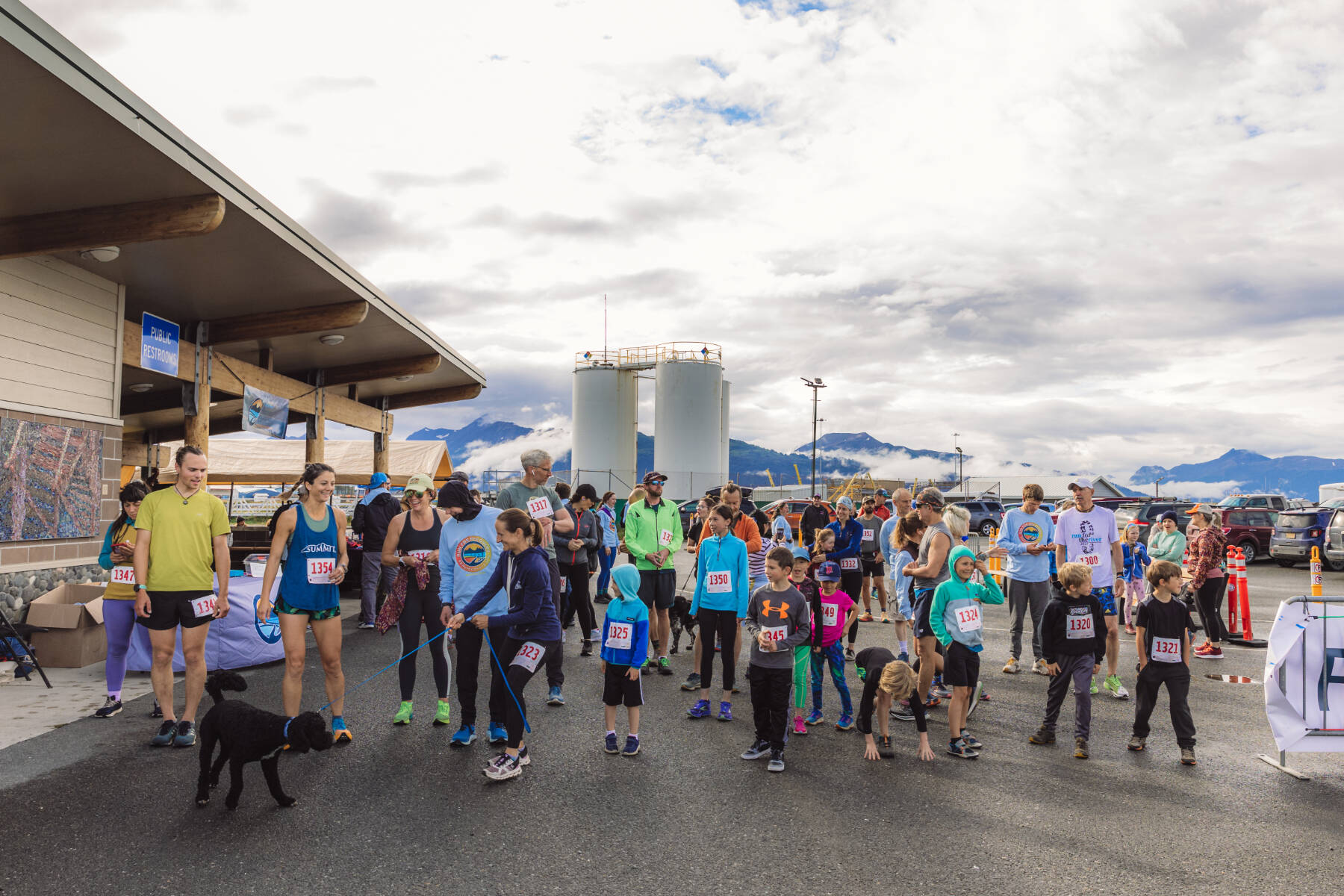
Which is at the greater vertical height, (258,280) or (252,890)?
(258,280)

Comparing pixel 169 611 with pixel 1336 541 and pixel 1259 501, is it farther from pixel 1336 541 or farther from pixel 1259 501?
pixel 1259 501

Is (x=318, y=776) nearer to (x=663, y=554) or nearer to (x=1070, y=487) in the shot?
(x=663, y=554)

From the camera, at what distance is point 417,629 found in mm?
6059

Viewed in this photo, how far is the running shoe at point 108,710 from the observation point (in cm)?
607

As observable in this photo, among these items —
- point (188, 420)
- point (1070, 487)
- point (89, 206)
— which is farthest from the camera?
point (188, 420)

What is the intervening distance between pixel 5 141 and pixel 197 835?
18.4 ft

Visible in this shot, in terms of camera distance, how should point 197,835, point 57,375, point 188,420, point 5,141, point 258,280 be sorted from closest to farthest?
point 197,835
point 5,141
point 57,375
point 258,280
point 188,420

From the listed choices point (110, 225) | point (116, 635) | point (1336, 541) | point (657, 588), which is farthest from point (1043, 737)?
point (1336, 541)

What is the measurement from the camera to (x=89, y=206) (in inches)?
306

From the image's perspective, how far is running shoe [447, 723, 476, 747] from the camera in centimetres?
547

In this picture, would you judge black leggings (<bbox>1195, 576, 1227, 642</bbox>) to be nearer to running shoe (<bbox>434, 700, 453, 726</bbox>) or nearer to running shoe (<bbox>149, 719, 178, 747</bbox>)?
running shoe (<bbox>434, 700, 453, 726</bbox>)

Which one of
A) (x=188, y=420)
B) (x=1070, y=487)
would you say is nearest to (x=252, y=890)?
(x=1070, y=487)

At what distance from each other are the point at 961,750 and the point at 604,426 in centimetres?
4155

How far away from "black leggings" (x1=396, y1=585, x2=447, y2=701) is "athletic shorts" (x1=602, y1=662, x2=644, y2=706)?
52.9 inches
